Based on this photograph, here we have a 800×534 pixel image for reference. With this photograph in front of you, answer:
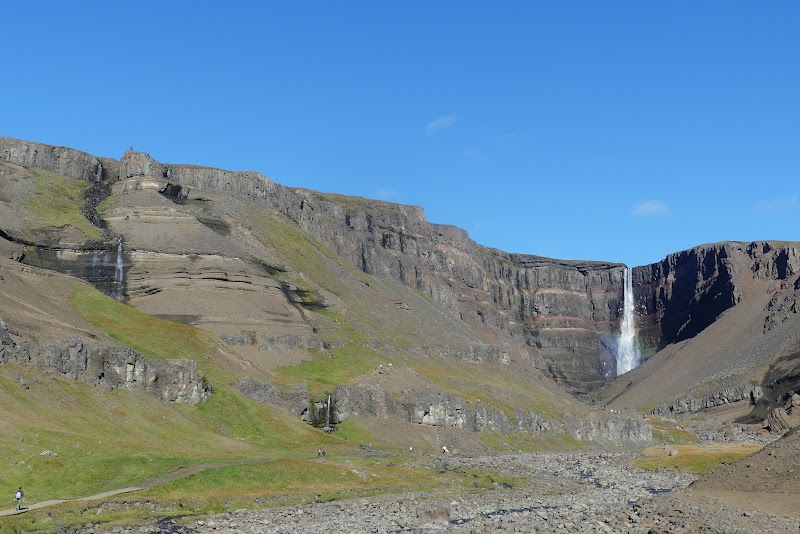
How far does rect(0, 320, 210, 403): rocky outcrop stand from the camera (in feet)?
300

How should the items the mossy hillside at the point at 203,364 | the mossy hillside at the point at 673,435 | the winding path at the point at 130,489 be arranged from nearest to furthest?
the winding path at the point at 130,489, the mossy hillside at the point at 203,364, the mossy hillside at the point at 673,435

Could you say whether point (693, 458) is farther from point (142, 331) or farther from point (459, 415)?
point (142, 331)

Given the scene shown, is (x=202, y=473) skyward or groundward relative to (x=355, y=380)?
groundward

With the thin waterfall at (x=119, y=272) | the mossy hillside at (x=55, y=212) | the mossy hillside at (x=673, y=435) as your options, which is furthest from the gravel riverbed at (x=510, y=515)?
the mossy hillside at (x=55, y=212)

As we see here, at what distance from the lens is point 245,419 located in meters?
110

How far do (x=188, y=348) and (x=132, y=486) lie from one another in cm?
6107

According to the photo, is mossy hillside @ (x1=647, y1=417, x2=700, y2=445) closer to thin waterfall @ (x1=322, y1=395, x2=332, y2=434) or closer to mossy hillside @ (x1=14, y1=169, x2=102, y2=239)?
thin waterfall @ (x1=322, y1=395, x2=332, y2=434)

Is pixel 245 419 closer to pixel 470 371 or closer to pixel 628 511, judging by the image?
pixel 628 511

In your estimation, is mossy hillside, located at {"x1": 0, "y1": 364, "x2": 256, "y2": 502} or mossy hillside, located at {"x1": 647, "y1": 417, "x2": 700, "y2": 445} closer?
mossy hillside, located at {"x1": 0, "y1": 364, "x2": 256, "y2": 502}

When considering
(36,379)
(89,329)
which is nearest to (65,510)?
(36,379)

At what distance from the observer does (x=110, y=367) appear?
331 ft

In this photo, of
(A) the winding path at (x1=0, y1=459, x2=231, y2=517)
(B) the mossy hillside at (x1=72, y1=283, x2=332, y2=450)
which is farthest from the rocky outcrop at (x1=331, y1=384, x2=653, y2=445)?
(A) the winding path at (x1=0, y1=459, x2=231, y2=517)

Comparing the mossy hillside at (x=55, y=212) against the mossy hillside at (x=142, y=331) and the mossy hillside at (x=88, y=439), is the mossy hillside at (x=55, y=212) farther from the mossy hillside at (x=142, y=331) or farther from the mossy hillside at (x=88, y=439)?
the mossy hillside at (x=88, y=439)

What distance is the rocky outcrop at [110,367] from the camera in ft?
300
